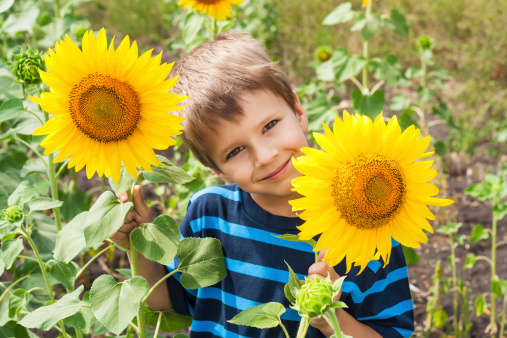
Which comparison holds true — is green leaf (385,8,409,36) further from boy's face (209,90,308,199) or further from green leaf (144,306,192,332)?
green leaf (144,306,192,332)

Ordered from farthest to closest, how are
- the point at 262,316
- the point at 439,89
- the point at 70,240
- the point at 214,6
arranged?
the point at 439,89, the point at 214,6, the point at 70,240, the point at 262,316

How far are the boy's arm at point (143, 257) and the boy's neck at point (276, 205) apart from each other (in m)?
0.28

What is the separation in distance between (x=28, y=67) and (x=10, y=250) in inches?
Result: 15.4

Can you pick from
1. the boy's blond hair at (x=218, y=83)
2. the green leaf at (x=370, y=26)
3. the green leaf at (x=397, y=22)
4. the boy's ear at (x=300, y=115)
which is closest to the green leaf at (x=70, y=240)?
the boy's blond hair at (x=218, y=83)

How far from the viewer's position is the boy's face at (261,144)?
1.16 meters

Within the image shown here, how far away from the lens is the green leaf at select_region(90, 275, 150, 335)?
3.32 ft

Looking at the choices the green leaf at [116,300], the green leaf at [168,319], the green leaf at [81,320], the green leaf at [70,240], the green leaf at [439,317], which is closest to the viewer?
the green leaf at [116,300]

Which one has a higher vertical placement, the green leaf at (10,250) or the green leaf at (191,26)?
the green leaf at (191,26)

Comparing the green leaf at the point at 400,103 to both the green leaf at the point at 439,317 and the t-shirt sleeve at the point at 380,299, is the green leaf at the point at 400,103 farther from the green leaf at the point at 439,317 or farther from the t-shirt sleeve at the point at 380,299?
the t-shirt sleeve at the point at 380,299

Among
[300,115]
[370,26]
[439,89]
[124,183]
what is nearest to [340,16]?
[370,26]

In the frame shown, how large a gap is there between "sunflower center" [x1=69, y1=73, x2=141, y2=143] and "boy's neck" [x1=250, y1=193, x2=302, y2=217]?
456 mm

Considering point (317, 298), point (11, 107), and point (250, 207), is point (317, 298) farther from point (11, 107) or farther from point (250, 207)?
point (11, 107)

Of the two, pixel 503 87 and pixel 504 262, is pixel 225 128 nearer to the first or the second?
pixel 504 262

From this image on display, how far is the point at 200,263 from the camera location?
1.19 meters
